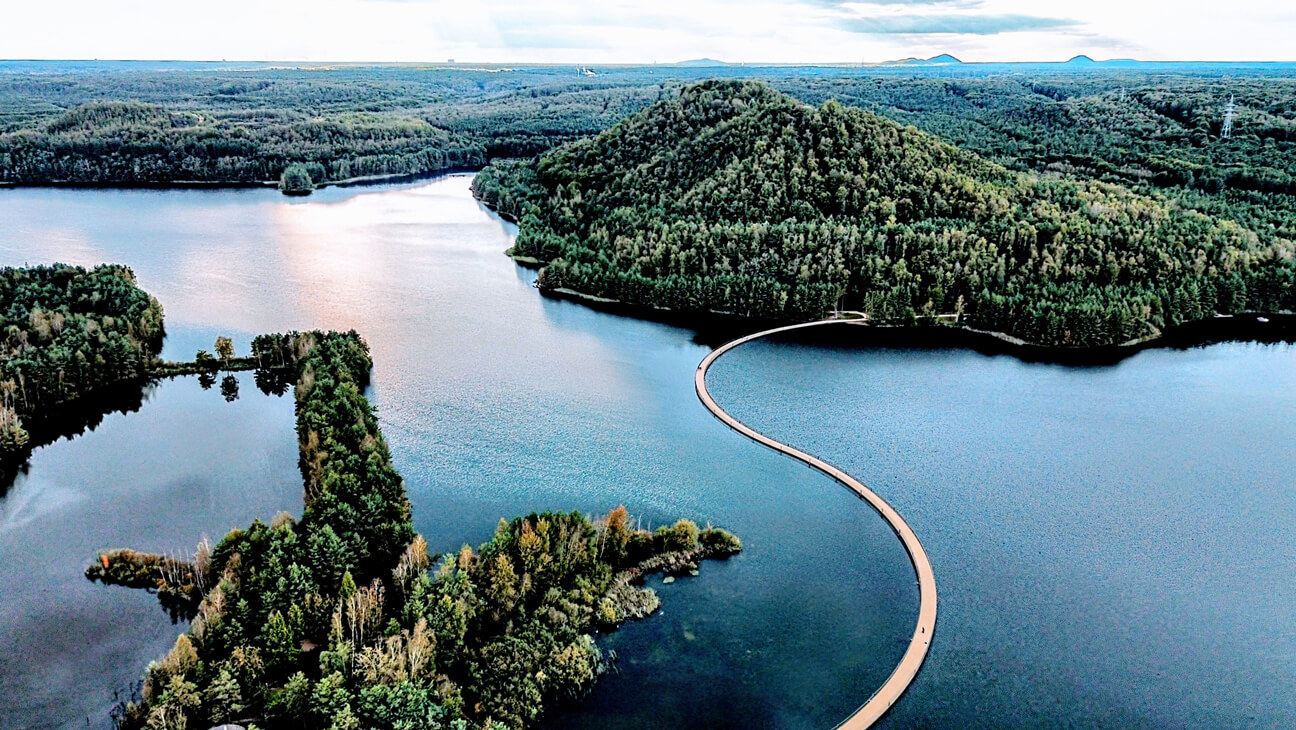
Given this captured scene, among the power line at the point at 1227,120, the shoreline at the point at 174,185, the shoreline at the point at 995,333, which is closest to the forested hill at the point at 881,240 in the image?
the shoreline at the point at 995,333

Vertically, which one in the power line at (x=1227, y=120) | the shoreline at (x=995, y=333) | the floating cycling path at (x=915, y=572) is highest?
the power line at (x=1227, y=120)

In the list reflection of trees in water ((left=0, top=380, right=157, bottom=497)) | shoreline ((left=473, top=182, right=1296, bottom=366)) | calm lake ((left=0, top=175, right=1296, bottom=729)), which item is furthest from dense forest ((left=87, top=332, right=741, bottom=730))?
shoreline ((left=473, top=182, right=1296, bottom=366))

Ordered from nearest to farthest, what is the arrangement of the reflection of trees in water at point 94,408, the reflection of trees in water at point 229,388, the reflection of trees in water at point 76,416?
1. the reflection of trees in water at point 76,416
2. the reflection of trees in water at point 94,408
3. the reflection of trees in water at point 229,388

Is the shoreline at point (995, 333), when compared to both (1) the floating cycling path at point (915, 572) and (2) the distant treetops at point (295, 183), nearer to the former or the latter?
(1) the floating cycling path at point (915, 572)

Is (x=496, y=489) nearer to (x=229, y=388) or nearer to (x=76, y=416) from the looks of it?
(x=229, y=388)

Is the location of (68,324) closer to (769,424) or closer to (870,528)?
(769,424)

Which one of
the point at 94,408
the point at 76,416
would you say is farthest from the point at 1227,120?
the point at 76,416
